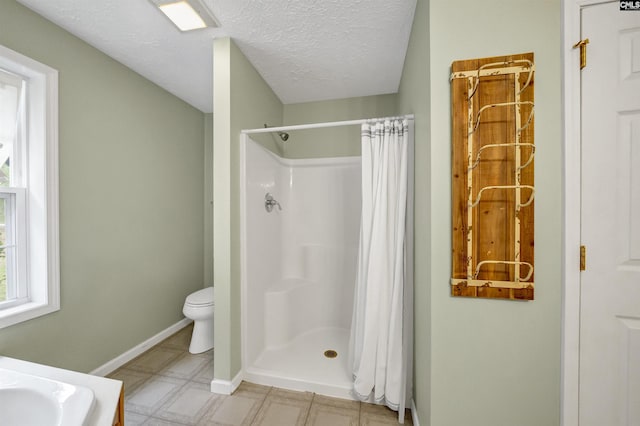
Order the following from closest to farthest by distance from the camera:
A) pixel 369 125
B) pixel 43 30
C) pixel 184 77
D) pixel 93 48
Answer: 1. pixel 43 30
2. pixel 369 125
3. pixel 93 48
4. pixel 184 77

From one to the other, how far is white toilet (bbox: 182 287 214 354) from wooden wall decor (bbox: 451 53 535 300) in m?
1.92

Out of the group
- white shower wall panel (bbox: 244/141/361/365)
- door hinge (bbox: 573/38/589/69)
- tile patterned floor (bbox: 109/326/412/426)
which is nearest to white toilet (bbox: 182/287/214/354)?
tile patterned floor (bbox: 109/326/412/426)

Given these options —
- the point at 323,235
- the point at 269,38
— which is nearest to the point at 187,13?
the point at 269,38

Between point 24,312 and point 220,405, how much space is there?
4.07ft

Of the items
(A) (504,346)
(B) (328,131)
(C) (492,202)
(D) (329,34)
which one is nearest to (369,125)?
(D) (329,34)

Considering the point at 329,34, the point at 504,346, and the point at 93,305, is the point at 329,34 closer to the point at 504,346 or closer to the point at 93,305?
the point at 504,346

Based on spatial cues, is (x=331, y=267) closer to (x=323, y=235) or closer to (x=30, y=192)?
(x=323, y=235)

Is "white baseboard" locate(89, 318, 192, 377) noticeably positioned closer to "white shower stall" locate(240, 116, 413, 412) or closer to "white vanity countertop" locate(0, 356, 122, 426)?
"white vanity countertop" locate(0, 356, 122, 426)

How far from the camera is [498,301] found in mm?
1005

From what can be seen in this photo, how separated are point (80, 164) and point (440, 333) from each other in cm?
243

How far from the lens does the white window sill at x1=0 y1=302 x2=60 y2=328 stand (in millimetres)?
1303

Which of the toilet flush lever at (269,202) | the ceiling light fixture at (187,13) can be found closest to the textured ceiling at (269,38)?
the ceiling light fixture at (187,13)

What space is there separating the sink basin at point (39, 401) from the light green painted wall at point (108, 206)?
27.6 inches

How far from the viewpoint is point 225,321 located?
5.43 feet
